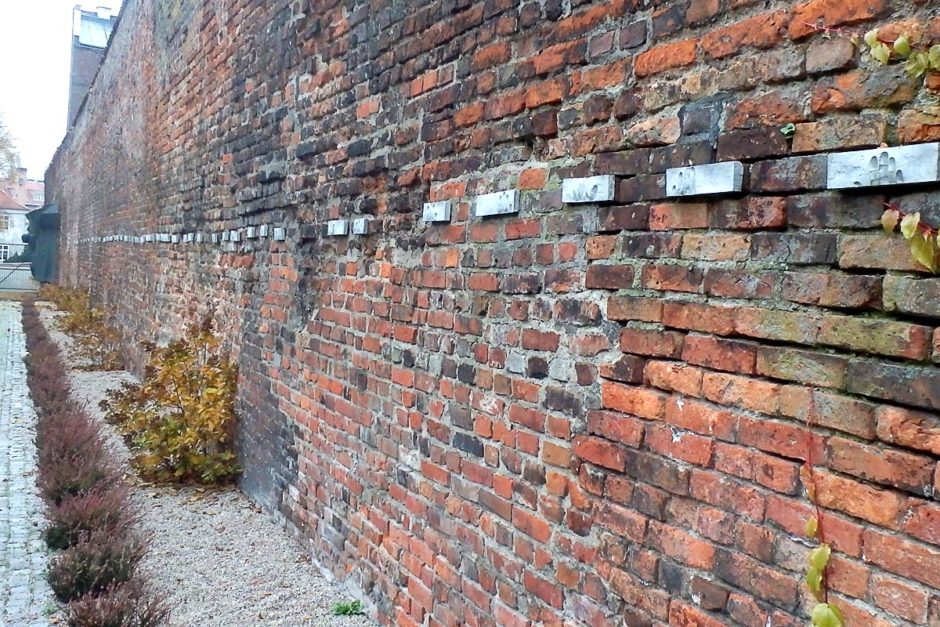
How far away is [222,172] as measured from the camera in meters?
6.16

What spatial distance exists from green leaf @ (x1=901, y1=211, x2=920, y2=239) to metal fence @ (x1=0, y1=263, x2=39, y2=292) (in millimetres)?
42003

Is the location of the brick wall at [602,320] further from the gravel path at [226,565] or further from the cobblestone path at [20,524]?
the cobblestone path at [20,524]

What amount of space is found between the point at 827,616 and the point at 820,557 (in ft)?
0.39

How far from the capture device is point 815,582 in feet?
5.33

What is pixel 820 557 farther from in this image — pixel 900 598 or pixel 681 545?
pixel 681 545

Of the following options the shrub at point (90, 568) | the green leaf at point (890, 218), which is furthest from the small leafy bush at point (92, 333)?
the green leaf at point (890, 218)

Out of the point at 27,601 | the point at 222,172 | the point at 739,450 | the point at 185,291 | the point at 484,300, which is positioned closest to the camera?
the point at 739,450

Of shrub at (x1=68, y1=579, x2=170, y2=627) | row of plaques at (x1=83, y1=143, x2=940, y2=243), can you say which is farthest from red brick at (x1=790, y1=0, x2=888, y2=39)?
shrub at (x1=68, y1=579, x2=170, y2=627)

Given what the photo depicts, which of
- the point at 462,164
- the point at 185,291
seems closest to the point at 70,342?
the point at 185,291

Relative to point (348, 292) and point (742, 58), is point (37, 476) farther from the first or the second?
point (742, 58)

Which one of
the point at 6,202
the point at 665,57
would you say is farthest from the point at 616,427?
the point at 6,202

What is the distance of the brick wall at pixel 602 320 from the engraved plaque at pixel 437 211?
5 cm

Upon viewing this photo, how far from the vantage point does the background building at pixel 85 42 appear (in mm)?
36750

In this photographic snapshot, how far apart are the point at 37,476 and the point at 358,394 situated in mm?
3494
